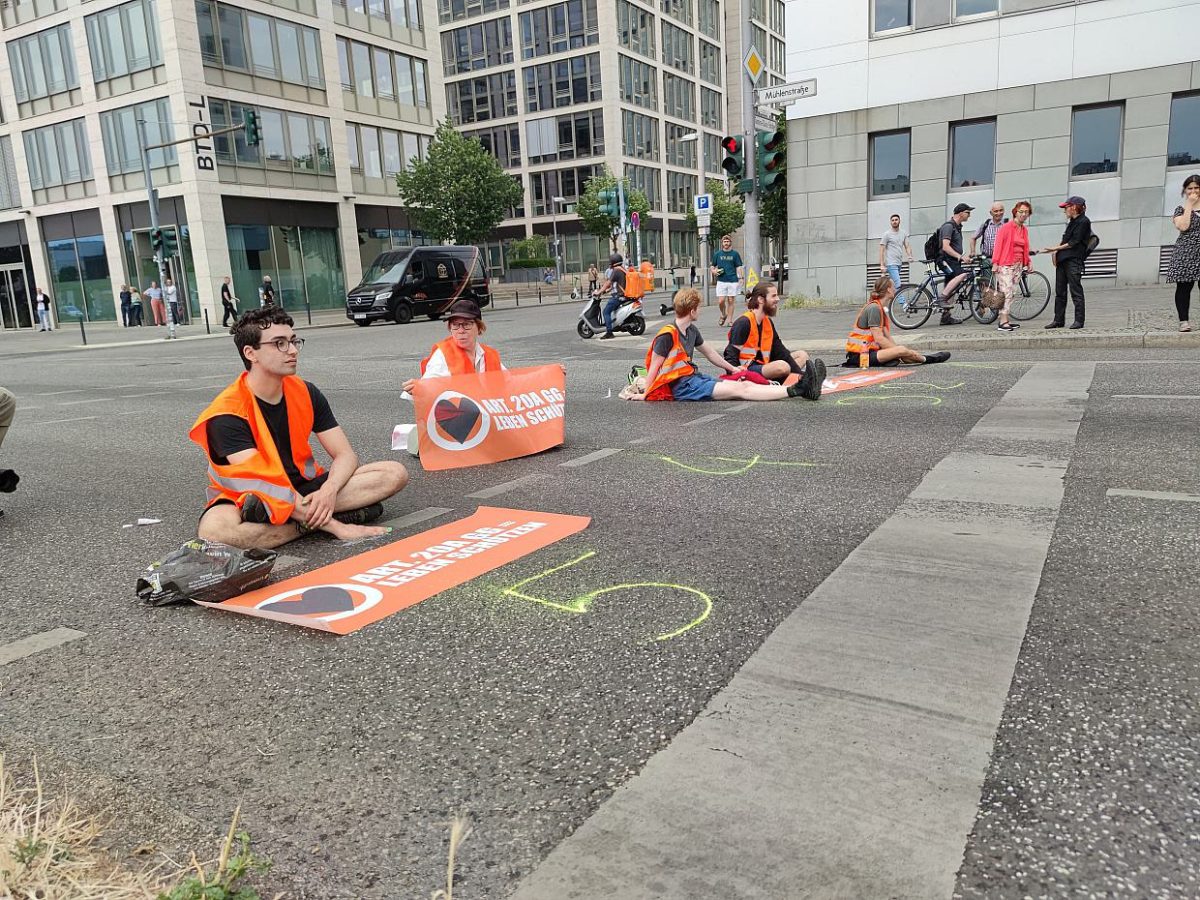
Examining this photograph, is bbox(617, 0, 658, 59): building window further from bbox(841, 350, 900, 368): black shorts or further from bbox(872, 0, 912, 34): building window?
bbox(841, 350, 900, 368): black shorts

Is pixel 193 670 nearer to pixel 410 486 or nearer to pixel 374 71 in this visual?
pixel 410 486

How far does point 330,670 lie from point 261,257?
38.7 m

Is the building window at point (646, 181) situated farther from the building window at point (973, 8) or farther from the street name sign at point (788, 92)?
the street name sign at point (788, 92)

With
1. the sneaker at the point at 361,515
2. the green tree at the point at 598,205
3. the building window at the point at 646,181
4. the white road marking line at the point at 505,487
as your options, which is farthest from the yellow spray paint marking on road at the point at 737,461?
the building window at the point at 646,181

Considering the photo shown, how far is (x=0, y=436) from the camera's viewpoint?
5590 millimetres

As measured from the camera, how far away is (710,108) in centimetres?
8238

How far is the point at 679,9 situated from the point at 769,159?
68092mm

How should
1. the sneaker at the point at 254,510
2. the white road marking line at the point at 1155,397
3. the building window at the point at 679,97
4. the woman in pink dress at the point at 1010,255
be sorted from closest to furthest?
1. the sneaker at the point at 254,510
2. the white road marking line at the point at 1155,397
3. the woman in pink dress at the point at 1010,255
4. the building window at the point at 679,97

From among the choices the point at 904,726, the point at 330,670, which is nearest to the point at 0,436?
the point at 330,670

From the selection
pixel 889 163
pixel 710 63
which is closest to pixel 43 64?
pixel 889 163

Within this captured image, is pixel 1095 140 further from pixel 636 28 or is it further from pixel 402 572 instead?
pixel 636 28

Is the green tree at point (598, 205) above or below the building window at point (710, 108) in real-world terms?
below

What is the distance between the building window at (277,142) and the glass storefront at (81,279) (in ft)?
27.0

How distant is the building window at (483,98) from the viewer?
70062mm
